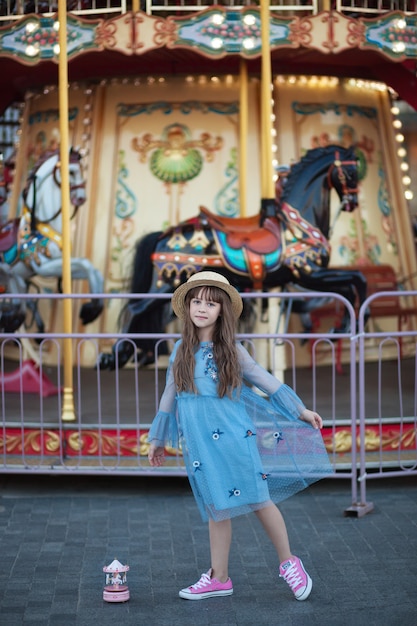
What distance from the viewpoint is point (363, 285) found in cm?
922

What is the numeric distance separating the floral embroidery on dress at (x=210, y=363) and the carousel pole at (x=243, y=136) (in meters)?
4.62

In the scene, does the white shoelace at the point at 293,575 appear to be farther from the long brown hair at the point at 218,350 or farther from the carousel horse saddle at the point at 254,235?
the carousel horse saddle at the point at 254,235

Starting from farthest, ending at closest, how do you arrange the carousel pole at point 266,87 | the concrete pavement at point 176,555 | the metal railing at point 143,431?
1. the carousel pole at point 266,87
2. the metal railing at point 143,431
3. the concrete pavement at point 176,555

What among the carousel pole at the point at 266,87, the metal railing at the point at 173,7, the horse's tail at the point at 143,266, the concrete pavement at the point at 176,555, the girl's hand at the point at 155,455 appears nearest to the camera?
the concrete pavement at the point at 176,555

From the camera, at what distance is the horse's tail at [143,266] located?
9.69 metres

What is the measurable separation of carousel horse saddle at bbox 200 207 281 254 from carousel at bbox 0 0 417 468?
0.04 ft

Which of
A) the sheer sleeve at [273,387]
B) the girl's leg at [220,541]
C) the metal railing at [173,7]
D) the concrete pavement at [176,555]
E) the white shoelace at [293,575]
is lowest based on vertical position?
the concrete pavement at [176,555]

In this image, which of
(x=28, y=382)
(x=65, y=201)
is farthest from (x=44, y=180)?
(x=28, y=382)

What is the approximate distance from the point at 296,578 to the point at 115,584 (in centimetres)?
79

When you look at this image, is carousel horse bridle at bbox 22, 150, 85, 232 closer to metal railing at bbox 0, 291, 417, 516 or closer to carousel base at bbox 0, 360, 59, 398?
carousel base at bbox 0, 360, 59, 398

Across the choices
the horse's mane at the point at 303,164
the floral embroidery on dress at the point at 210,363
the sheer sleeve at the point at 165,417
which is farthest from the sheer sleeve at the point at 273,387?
the horse's mane at the point at 303,164

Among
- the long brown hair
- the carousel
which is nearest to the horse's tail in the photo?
the carousel

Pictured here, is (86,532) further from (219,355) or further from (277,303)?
(277,303)

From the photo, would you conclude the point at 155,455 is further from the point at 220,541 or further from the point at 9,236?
the point at 9,236
